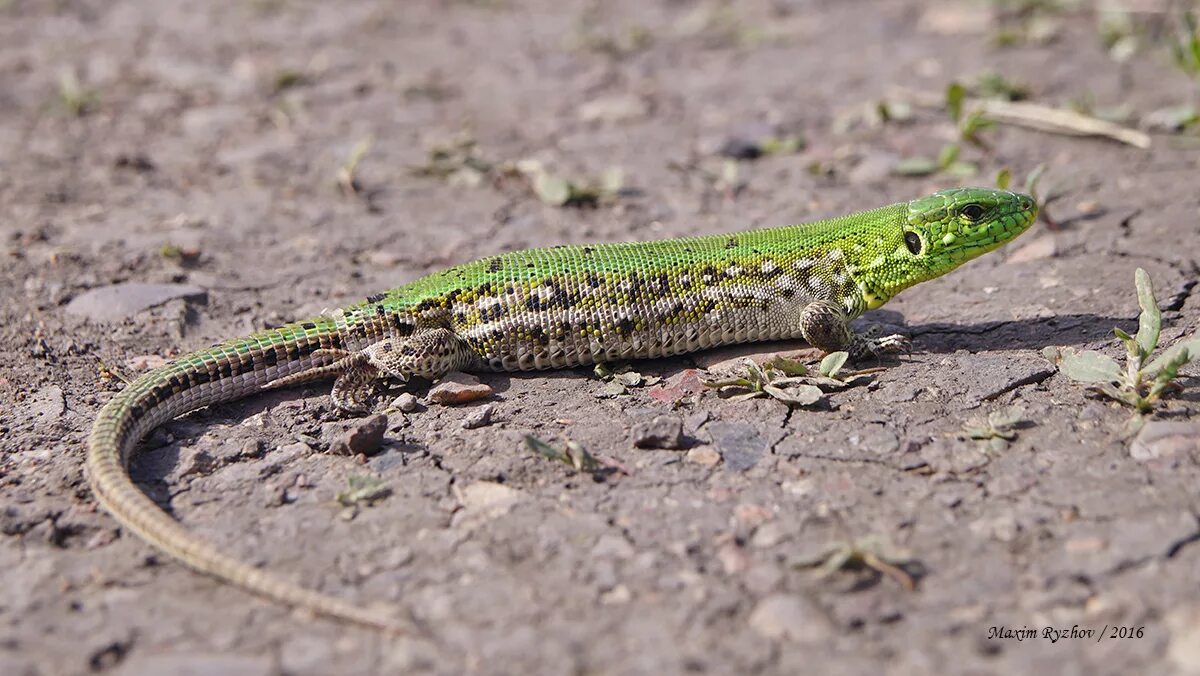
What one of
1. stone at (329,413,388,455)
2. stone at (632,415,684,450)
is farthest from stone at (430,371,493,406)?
stone at (632,415,684,450)

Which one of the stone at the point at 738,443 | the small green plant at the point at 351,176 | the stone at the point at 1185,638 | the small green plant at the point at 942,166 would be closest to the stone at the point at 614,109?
the small green plant at the point at 351,176

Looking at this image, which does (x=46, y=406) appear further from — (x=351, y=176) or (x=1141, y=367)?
(x=1141, y=367)

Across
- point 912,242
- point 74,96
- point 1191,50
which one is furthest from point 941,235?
point 74,96

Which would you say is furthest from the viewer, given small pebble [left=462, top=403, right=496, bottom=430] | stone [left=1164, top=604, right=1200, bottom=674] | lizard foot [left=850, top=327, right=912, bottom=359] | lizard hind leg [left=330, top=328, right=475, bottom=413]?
lizard foot [left=850, top=327, right=912, bottom=359]

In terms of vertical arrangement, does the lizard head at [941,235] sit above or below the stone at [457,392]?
above

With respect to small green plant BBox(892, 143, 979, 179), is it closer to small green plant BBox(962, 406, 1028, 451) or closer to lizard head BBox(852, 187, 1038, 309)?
lizard head BBox(852, 187, 1038, 309)

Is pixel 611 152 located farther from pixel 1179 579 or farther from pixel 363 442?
pixel 1179 579

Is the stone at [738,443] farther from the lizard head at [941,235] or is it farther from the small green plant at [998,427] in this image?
the lizard head at [941,235]

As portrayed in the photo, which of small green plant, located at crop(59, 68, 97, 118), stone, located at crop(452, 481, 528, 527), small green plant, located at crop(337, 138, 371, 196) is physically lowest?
stone, located at crop(452, 481, 528, 527)
